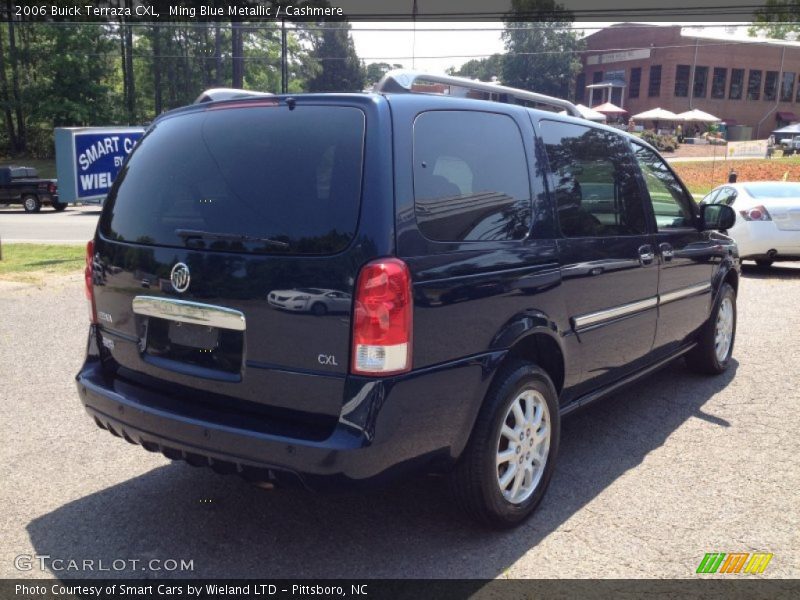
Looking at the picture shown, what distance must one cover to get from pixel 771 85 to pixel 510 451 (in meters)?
79.0

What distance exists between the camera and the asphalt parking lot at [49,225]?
56.7 feet

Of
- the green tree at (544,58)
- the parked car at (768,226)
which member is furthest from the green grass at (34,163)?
the green tree at (544,58)

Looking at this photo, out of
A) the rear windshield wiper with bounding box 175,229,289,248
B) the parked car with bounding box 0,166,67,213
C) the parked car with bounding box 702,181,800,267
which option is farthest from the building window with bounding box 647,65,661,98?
the rear windshield wiper with bounding box 175,229,289,248

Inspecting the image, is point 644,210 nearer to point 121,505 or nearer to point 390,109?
point 390,109

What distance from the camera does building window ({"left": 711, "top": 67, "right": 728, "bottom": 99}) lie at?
224 feet

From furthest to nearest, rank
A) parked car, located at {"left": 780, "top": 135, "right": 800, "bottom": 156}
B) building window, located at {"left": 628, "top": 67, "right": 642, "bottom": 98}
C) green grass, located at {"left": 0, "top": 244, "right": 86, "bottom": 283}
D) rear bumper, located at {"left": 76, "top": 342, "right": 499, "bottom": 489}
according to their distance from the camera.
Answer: building window, located at {"left": 628, "top": 67, "right": 642, "bottom": 98} → parked car, located at {"left": 780, "top": 135, "right": 800, "bottom": 156} → green grass, located at {"left": 0, "top": 244, "right": 86, "bottom": 283} → rear bumper, located at {"left": 76, "top": 342, "right": 499, "bottom": 489}

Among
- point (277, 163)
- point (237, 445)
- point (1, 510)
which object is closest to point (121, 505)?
point (1, 510)

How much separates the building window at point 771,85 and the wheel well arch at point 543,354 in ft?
255

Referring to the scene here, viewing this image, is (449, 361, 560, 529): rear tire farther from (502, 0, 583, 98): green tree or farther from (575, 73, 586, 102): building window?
(502, 0, 583, 98): green tree

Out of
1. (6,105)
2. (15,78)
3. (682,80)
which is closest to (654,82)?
(682,80)

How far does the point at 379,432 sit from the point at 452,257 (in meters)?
0.80

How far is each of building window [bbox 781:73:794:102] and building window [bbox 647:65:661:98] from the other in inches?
520

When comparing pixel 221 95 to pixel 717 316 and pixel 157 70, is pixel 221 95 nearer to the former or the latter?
pixel 717 316

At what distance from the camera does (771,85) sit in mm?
71125
